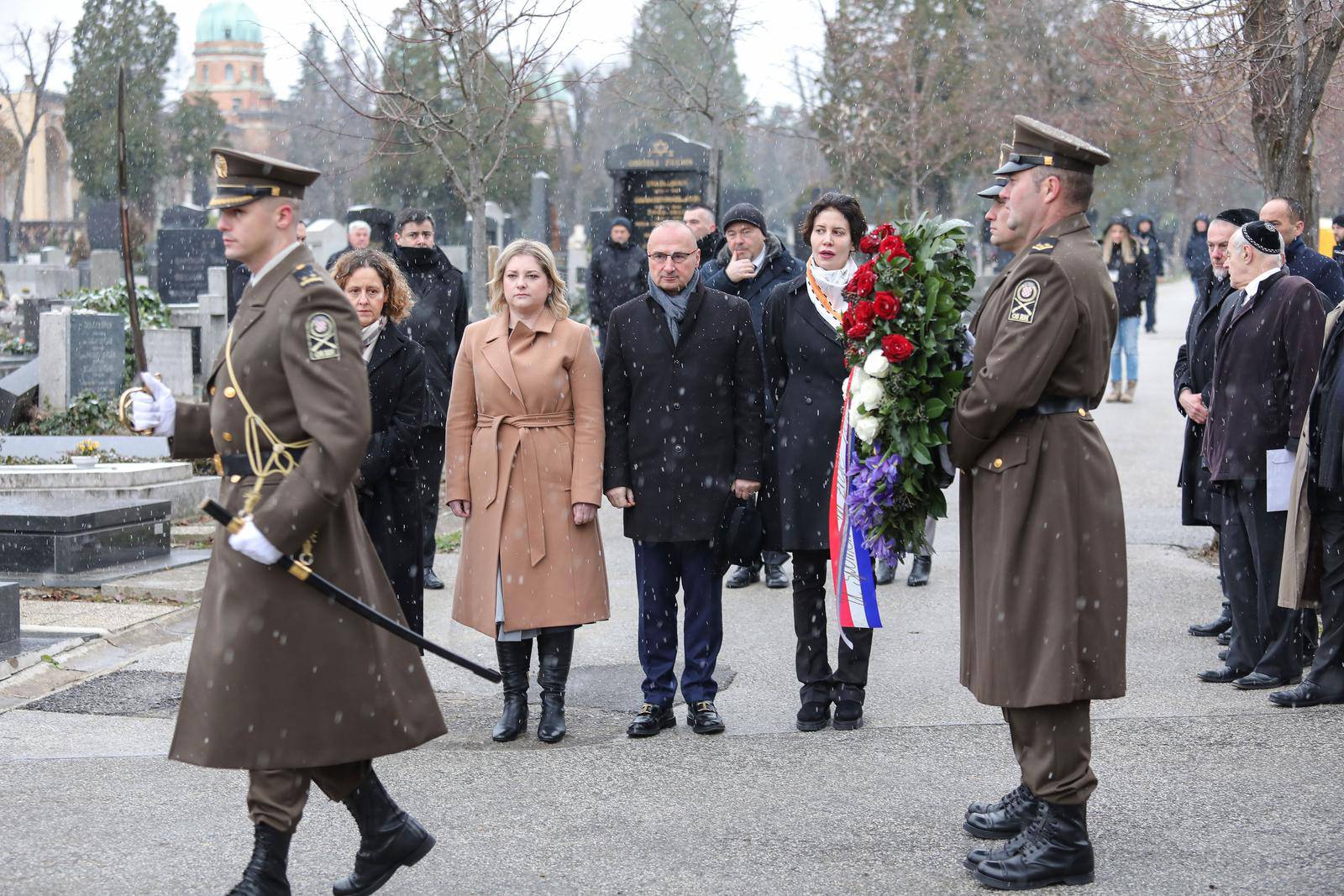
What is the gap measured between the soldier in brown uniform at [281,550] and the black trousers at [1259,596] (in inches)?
165

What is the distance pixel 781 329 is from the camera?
6.38 meters

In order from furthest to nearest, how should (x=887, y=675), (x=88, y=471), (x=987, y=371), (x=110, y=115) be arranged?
(x=110, y=115)
(x=88, y=471)
(x=887, y=675)
(x=987, y=371)

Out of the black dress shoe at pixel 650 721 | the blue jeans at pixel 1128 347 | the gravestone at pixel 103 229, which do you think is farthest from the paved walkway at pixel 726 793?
the gravestone at pixel 103 229

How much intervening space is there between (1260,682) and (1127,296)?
12408 mm

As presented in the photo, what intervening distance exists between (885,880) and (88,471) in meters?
7.21

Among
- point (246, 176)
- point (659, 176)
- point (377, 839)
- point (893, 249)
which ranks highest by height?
point (659, 176)

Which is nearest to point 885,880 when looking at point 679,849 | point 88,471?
point 679,849

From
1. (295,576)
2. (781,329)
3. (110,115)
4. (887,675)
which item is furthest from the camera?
(110,115)

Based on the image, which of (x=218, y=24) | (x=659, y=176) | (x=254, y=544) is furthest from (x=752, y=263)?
(x=218, y=24)

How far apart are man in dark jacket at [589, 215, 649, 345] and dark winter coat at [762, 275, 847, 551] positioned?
28.0 feet

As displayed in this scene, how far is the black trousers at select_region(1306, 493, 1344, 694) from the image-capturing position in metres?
6.43

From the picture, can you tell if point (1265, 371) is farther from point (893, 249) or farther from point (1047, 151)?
point (1047, 151)

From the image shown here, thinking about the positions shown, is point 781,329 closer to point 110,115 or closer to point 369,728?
point 369,728

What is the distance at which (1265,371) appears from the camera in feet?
22.1
